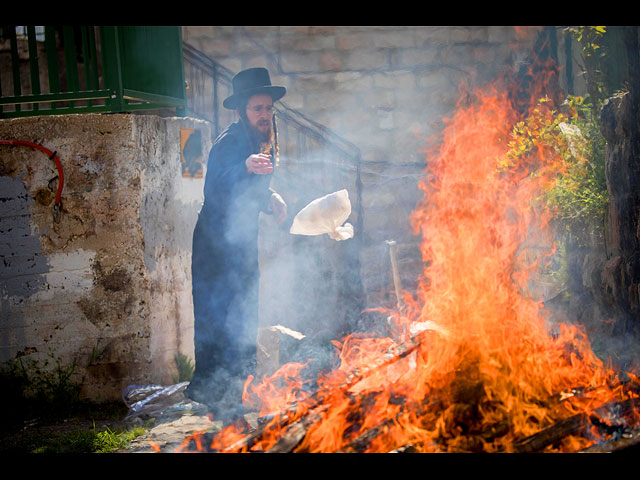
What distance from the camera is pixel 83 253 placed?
18.7 feet

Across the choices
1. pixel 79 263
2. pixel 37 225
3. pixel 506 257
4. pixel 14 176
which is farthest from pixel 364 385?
pixel 14 176

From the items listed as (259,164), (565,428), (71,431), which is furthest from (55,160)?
(565,428)

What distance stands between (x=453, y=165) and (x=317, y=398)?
238 inches

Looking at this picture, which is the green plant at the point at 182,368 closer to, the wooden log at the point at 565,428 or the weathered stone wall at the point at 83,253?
the weathered stone wall at the point at 83,253

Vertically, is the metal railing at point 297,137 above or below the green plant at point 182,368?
above

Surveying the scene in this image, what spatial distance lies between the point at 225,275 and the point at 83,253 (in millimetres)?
1485

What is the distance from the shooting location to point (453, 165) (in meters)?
9.09

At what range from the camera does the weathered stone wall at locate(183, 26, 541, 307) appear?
30.3ft

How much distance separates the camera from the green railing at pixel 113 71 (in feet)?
18.6

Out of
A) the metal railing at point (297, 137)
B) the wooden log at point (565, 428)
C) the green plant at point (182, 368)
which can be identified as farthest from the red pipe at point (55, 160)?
the wooden log at point (565, 428)

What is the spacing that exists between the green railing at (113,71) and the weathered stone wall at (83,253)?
0.25 metres

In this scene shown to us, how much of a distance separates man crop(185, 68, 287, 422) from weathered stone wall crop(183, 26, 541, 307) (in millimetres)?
3993
